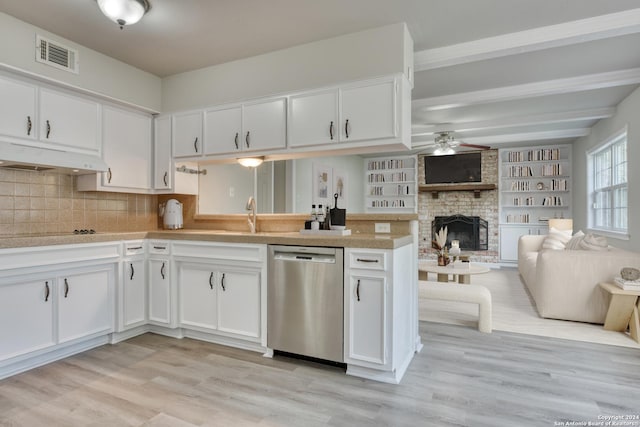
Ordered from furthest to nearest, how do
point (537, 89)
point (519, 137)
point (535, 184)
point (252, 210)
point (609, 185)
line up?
point (535, 184), point (519, 137), point (609, 185), point (537, 89), point (252, 210)

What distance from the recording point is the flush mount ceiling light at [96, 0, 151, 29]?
92.8 inches

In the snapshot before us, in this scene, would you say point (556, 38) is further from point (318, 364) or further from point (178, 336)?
point (178, 336)

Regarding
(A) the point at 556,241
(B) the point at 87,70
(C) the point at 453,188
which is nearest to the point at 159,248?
(B) the point at 87,70

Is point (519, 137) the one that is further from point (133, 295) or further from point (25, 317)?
point (25, 317)

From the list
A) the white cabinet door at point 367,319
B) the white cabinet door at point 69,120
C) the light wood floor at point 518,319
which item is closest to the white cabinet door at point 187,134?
the white cabinet door at point 69,120

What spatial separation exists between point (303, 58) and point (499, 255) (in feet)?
22.8

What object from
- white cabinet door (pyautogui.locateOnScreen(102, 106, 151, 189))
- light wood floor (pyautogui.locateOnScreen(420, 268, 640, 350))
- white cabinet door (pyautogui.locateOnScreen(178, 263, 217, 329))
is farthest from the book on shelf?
white cabinet door (pyautogui.locateOnScreen(102, 106, 151, 189))

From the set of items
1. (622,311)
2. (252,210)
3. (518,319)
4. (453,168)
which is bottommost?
(518,319)

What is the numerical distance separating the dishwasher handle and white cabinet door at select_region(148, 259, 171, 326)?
1.19 metres

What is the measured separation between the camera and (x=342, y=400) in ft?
7.27

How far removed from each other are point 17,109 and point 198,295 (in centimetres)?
201

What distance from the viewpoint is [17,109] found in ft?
9.18

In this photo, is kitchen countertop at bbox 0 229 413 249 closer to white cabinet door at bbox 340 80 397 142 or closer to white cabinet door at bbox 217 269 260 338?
white cabinet door at bbox 217 269 260 338

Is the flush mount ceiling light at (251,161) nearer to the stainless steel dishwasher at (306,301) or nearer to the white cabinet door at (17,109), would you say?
the stainless steel dishwasher at (306,301)
